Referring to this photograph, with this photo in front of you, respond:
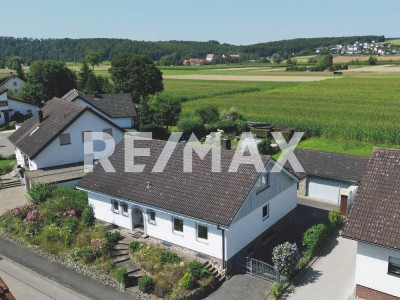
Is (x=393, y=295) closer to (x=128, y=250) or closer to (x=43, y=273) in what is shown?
(x=128, y=250)

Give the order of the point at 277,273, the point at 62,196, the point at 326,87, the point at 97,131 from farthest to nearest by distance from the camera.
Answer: the point at 326,87 → the point at 97,131 → the point at 62,196 → the point at 277,273

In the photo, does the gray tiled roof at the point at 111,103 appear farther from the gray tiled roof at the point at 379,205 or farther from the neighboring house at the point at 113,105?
the gray tiled roof at the point at 379,205

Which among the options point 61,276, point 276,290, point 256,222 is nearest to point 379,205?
point 276,290

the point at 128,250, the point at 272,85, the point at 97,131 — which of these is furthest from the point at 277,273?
the point at 272,85


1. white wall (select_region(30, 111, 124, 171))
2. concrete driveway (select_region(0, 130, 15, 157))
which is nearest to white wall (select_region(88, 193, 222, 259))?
white wall (select_region(30, 111, 124, 171))

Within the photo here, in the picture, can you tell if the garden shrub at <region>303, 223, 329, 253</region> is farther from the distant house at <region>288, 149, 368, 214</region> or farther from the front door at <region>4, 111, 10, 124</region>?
the front door at <region>4, 111, 10, 124</region>
